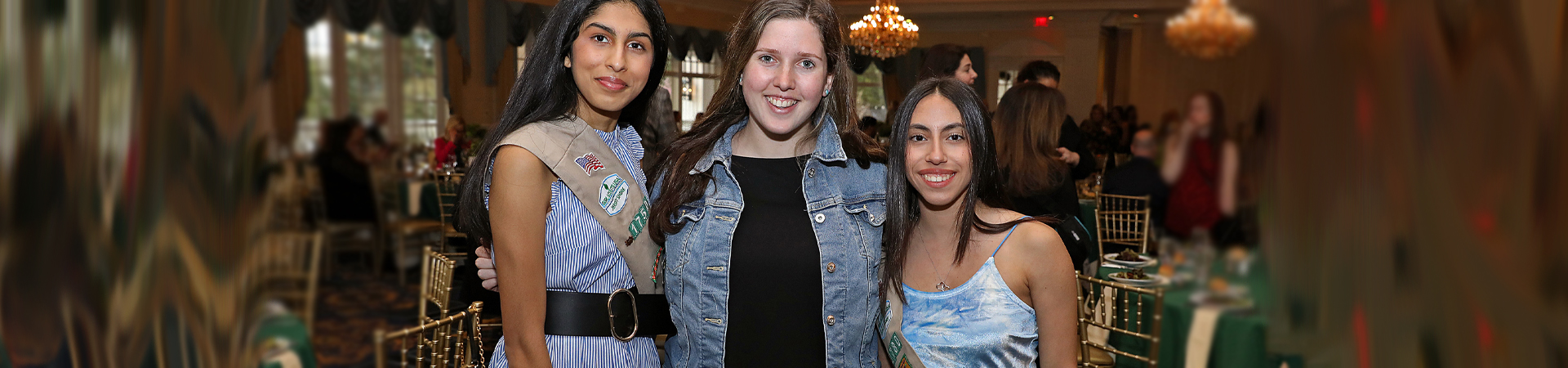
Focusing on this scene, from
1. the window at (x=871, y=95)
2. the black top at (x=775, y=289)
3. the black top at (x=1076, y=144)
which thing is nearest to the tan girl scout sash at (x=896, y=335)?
the black top at (x=775, y=289)

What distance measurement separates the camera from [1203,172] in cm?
124

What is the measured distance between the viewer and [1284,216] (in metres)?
1.15

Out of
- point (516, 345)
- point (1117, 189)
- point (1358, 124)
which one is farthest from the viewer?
point (1117, 189)

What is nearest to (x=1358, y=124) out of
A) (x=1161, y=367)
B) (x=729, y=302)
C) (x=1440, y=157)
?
(x=1440, y=157)

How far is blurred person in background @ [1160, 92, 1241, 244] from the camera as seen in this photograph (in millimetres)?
1195

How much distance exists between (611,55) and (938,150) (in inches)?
15.8

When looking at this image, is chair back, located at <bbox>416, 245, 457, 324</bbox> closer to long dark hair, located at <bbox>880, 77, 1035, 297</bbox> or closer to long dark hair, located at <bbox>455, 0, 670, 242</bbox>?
long dark hair, located at <bbox>455, 0, 670, 242</bbox>

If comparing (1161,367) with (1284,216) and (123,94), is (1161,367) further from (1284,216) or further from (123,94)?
(123,94)

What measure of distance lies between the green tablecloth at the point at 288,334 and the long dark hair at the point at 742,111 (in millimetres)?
855

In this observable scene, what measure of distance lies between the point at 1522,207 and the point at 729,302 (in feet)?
3.32

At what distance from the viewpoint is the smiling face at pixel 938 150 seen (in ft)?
3.08

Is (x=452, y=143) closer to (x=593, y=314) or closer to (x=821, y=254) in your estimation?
(x=593, y=314)

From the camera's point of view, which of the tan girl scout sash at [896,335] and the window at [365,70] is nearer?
the tan girl scout sash at [896,335]

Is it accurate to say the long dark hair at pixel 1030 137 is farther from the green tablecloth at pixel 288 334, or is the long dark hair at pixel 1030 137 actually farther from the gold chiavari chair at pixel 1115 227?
the green tablecloth at pixel 288 334
